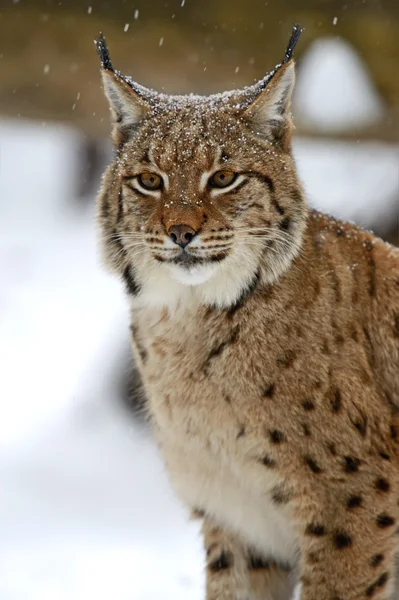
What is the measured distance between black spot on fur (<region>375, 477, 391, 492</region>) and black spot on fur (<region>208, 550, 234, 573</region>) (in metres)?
1.09

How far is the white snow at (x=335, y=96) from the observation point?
7207 mm

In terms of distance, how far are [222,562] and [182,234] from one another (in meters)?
1.89

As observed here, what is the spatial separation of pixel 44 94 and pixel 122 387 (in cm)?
387

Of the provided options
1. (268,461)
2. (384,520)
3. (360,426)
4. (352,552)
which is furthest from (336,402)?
(352,552)

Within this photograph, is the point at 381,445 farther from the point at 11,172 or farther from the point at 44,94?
the point at 11,172

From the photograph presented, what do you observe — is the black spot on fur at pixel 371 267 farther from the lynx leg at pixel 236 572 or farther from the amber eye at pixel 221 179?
the lynx leg at pixel 236 572

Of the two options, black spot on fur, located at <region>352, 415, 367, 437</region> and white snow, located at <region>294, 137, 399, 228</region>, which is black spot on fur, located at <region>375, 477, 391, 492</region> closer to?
black spot on fur, located at <region>352, 415, 367, 437</region>

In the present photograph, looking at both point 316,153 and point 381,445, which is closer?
point 381,445

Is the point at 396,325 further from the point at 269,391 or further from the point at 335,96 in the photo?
the point at 335,96

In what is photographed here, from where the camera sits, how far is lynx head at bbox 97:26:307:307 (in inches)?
160

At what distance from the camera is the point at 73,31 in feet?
22.4

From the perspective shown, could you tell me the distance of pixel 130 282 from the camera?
178 inches

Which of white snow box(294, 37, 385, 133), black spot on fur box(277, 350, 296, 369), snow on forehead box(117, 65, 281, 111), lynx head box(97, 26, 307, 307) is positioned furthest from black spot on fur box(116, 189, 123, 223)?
white snow box(294, 37, 385, 133)

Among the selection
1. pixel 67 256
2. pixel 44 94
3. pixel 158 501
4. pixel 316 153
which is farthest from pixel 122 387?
pixel 316 153
